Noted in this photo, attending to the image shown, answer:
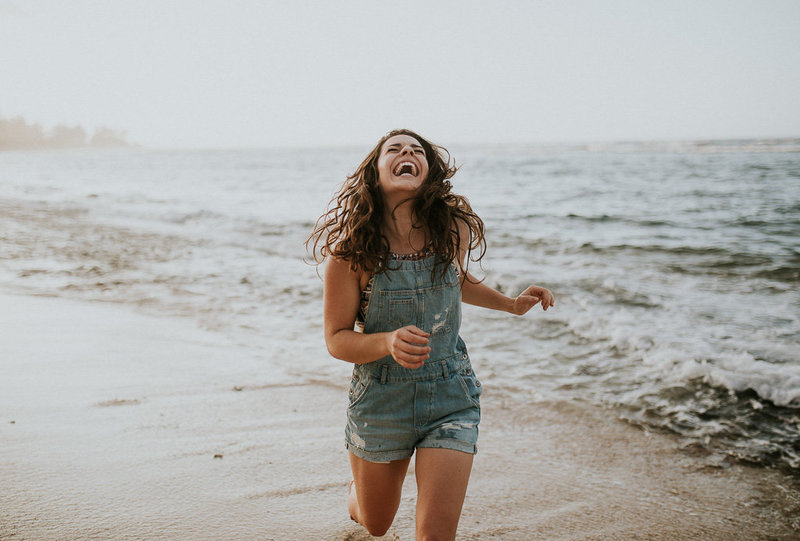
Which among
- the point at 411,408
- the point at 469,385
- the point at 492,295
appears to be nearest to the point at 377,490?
the point at 411,408

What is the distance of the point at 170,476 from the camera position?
10.5 feet

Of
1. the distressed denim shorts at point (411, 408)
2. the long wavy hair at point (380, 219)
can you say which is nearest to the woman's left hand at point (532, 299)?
the long wavy hair at point (380, 219)

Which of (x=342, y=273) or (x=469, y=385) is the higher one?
(x=342, y=273)

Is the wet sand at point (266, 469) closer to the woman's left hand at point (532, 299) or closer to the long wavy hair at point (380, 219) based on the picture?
the woman's left hand at point (532, 299)

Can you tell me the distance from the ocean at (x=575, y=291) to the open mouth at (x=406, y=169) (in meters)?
2.33

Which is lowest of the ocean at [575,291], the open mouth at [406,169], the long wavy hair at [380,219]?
the ocean at [575,291]

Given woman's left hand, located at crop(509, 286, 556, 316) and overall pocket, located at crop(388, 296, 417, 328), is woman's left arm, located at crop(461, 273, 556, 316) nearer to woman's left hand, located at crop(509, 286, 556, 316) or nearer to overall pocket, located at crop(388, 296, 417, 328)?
woman's left hand, located at crop(509, 286, 556, 316)

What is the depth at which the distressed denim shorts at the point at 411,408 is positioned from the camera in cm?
243

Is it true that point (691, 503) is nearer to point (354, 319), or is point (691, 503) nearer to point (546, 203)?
point (354, 319)

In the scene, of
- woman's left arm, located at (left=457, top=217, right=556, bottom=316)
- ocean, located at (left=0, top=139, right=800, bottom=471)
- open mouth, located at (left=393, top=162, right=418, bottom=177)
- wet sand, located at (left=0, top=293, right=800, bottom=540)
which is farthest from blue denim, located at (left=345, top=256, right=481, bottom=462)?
ocean, located at (left=0, top=139, right=800, bottom=471)

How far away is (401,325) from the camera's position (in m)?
2.48

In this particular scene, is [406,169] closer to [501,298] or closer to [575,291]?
[501,298]

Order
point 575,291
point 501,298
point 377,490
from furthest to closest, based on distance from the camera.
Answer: point 575,291 < point 501,298 < point 377,490

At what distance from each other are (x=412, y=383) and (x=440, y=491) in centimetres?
42
